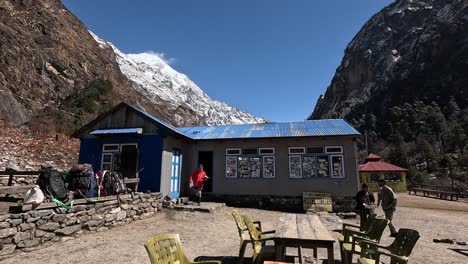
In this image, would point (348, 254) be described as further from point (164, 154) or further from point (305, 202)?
point (164, 154)

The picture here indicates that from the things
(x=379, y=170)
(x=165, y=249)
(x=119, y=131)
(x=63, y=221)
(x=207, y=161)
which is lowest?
(x=63, y=221)

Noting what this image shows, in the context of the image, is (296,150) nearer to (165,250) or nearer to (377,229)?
(377,229)

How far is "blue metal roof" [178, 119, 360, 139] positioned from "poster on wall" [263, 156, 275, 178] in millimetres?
1245

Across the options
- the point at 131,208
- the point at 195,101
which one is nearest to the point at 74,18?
the point at 131,208

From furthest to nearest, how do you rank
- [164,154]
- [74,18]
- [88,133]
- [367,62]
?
1. [367,62]
2. [74,18]
3. [88,133]
4. [164,154]

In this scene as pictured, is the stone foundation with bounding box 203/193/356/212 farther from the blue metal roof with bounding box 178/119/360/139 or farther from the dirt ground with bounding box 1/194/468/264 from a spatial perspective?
the blue metal roof with bounding box 178/119/360/139

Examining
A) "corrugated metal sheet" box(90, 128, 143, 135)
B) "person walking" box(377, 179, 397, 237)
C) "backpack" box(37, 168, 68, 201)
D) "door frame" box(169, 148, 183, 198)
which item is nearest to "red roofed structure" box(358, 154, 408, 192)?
"person walking" box(377, 179, 397, 237)

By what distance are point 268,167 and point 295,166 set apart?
1.40 m

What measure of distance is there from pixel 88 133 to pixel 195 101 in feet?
388

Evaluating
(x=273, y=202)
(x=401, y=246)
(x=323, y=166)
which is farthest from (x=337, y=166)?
(x=401, y=246)

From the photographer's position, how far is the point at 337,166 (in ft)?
46.1

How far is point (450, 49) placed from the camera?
217 feet

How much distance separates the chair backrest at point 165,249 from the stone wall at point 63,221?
4.86 metres

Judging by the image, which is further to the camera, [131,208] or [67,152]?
[67,152]
